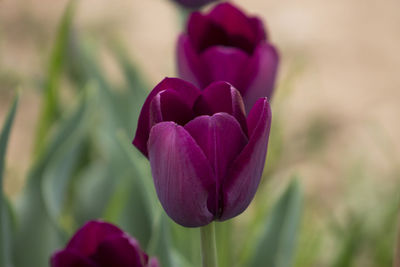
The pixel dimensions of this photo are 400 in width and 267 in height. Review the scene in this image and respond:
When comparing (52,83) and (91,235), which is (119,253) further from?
(52,83)

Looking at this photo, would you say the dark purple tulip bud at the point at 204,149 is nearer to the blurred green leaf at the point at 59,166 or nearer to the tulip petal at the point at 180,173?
the tulip petal at the point at 180,173

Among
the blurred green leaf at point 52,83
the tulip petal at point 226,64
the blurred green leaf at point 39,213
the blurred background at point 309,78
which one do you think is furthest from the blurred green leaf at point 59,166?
the blurred background at point 309,78

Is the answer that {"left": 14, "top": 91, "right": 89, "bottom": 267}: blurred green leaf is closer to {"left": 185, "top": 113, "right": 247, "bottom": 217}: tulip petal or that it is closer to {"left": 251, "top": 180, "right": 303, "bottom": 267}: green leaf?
{"left": 251, "top": 180, "right": 303, "bottom": 267}: green leaf

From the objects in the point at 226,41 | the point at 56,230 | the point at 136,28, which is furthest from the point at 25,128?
the point at 226,41

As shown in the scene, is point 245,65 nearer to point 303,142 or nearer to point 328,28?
point 303,142

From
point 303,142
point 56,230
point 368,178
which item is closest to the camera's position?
point 56,230

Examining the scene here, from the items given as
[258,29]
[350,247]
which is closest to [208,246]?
[258,29]

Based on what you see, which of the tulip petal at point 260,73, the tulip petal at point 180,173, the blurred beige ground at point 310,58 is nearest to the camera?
the tulip petal at point 180,173
